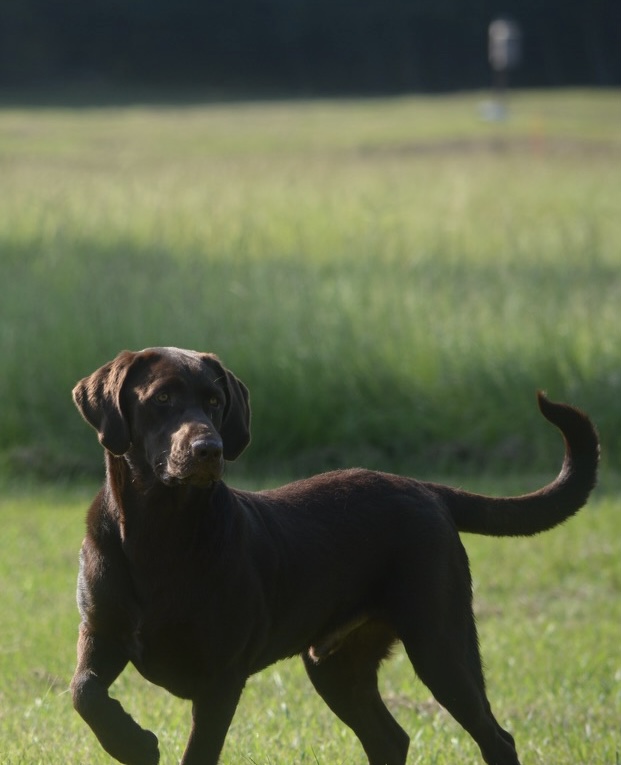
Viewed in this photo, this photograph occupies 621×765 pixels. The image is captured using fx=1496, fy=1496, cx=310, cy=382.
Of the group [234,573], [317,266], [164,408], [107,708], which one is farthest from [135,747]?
[317,266]

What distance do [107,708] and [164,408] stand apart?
2.80ft

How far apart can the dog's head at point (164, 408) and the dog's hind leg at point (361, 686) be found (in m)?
0.95

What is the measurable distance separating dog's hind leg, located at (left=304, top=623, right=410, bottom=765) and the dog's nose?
1.22 m

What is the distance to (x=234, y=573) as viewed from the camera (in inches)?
168

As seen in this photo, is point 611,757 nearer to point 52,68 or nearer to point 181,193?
point 181,193

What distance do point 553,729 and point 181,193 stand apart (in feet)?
52.5

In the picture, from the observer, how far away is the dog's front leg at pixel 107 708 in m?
4.17

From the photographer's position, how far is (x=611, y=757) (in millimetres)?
5492

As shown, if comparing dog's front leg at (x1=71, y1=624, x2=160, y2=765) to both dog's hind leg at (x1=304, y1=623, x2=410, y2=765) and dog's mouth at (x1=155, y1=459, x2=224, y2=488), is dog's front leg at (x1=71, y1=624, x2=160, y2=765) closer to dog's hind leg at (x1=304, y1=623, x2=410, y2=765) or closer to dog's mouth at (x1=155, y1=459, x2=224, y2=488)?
dog's mouth at (x1=155, y1=459, x2=224, y2=488)

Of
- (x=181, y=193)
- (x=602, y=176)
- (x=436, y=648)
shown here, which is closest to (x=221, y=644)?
(x=436, y=648)

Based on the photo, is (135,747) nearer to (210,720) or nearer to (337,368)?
(210,720)

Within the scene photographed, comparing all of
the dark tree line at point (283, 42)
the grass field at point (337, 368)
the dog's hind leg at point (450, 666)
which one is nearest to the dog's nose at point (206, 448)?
the dog's hind leg at point (450, 666)

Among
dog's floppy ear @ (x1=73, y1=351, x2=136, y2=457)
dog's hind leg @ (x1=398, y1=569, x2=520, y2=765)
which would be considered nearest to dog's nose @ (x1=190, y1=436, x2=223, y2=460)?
dog's floppy ear @ (x1=73, y1=351, x2=136, y2=457)

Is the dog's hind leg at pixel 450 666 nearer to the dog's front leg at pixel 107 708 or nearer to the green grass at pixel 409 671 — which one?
the green grass at pixel 409 671
